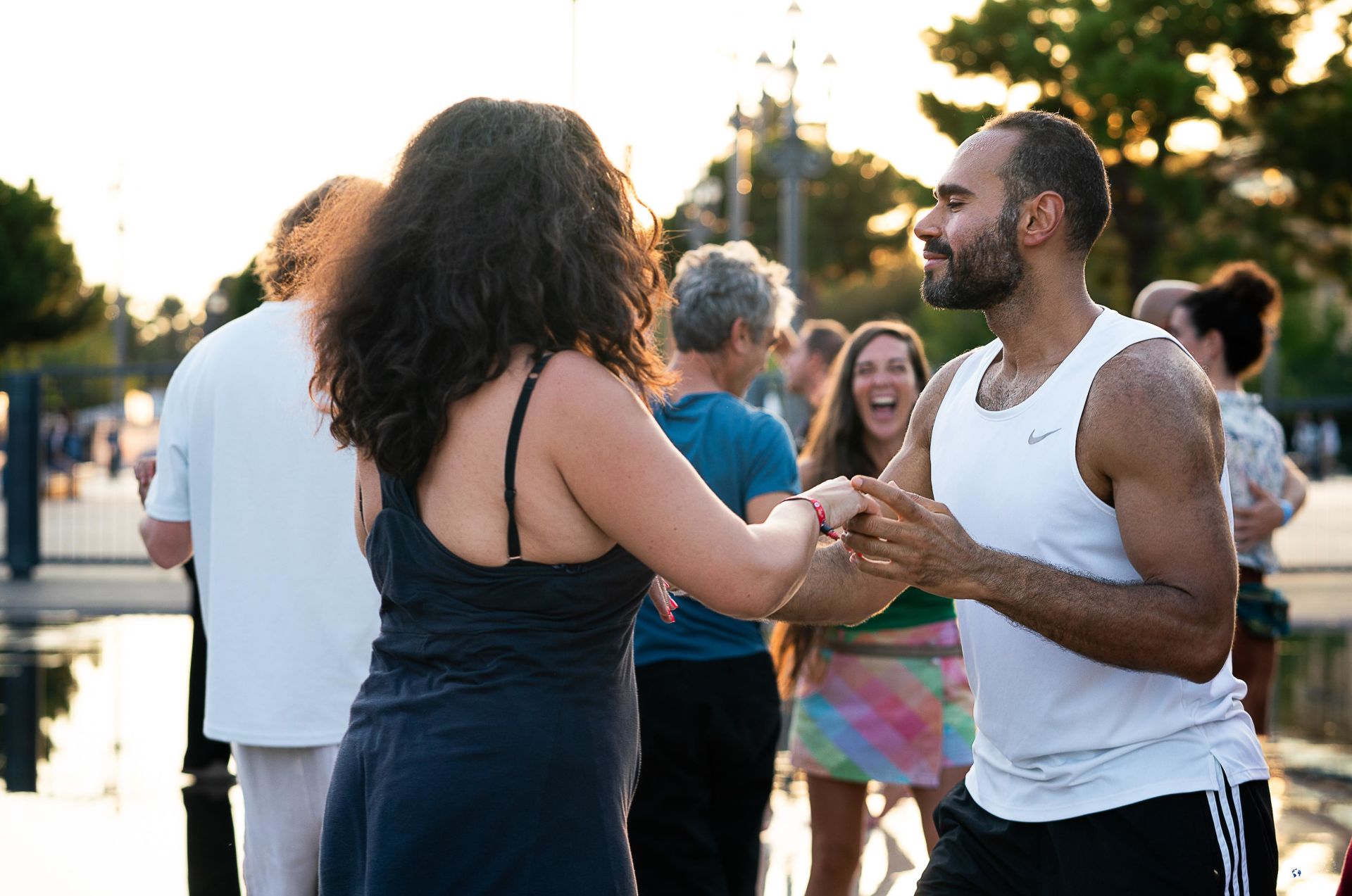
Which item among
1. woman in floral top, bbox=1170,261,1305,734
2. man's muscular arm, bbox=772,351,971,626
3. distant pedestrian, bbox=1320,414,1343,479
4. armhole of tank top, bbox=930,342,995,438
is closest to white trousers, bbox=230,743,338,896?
man's muscular arm, bbox=772,351,971,626

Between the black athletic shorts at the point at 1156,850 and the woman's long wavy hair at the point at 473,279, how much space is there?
108cm

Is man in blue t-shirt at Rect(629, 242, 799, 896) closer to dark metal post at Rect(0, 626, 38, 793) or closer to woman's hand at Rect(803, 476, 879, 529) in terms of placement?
woman's hand at Rect(803, 476, 879, 529)

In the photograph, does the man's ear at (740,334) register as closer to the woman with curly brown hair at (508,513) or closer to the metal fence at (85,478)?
the woman with curly brown hair at (508,513)

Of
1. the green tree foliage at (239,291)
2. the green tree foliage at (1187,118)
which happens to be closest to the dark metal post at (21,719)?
the green tree foliage at (239,291)

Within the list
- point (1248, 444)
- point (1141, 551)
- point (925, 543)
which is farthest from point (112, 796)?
point (1141, 551)

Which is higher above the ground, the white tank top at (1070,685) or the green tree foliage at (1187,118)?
the green tree foliage at (1187,118)

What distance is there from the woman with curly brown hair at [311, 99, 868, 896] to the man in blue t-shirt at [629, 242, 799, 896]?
1794 mm

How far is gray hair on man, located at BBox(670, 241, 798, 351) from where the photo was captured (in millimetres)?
4324

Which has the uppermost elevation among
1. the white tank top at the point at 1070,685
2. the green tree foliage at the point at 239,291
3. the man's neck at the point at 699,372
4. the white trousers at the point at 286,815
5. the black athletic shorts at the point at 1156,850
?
the green tree foliage at the point at 239,291

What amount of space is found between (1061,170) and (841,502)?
0.78 m

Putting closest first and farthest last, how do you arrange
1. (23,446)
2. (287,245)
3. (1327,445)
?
(287,245) → (23,446) → (1327,445)

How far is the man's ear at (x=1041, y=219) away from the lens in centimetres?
274

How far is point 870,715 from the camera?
456cm

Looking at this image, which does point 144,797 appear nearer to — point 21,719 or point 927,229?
point 21,719
